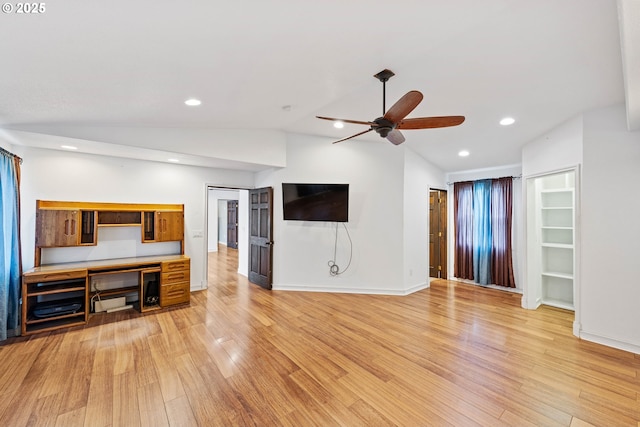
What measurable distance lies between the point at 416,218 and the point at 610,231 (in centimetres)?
261

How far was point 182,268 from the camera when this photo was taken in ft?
14.0

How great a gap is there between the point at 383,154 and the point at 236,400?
4328 millimetres

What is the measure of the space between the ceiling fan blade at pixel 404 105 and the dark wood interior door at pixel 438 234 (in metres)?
4.40

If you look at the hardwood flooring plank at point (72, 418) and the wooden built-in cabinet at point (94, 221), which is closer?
the hardwood flooring plank at point (72, 418)

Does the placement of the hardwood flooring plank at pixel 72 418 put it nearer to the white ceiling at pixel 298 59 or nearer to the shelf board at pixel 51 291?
the shelf board at pixel 51 291

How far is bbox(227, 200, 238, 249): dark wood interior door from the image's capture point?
437 inches

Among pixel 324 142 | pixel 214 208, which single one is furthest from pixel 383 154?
pixel 214 208

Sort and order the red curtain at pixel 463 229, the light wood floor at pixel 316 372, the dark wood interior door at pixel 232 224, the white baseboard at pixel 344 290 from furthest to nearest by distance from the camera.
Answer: the dark wood interior door at pixel 232 224 → the red curtain at pixel 463 229 → the white baseboard at pixel 344 290 → the light wood floor at pixel 316 372

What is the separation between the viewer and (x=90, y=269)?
11.6 feet

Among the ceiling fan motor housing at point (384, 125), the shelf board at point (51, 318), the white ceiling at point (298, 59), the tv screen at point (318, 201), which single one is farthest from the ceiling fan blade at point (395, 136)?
the shelf board at point (51, 318)

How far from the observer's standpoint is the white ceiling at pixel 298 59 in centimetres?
154

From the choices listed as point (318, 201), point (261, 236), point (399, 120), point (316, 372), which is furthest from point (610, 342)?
point (261, 236)

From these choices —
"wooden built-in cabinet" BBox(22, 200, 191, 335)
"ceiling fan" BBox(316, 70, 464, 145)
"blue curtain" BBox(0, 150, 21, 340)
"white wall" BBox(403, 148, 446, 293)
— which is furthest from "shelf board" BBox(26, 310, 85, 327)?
"white wall" BBox(403, 148, 446, 293)

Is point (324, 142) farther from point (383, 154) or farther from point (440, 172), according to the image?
point (440, 172)
